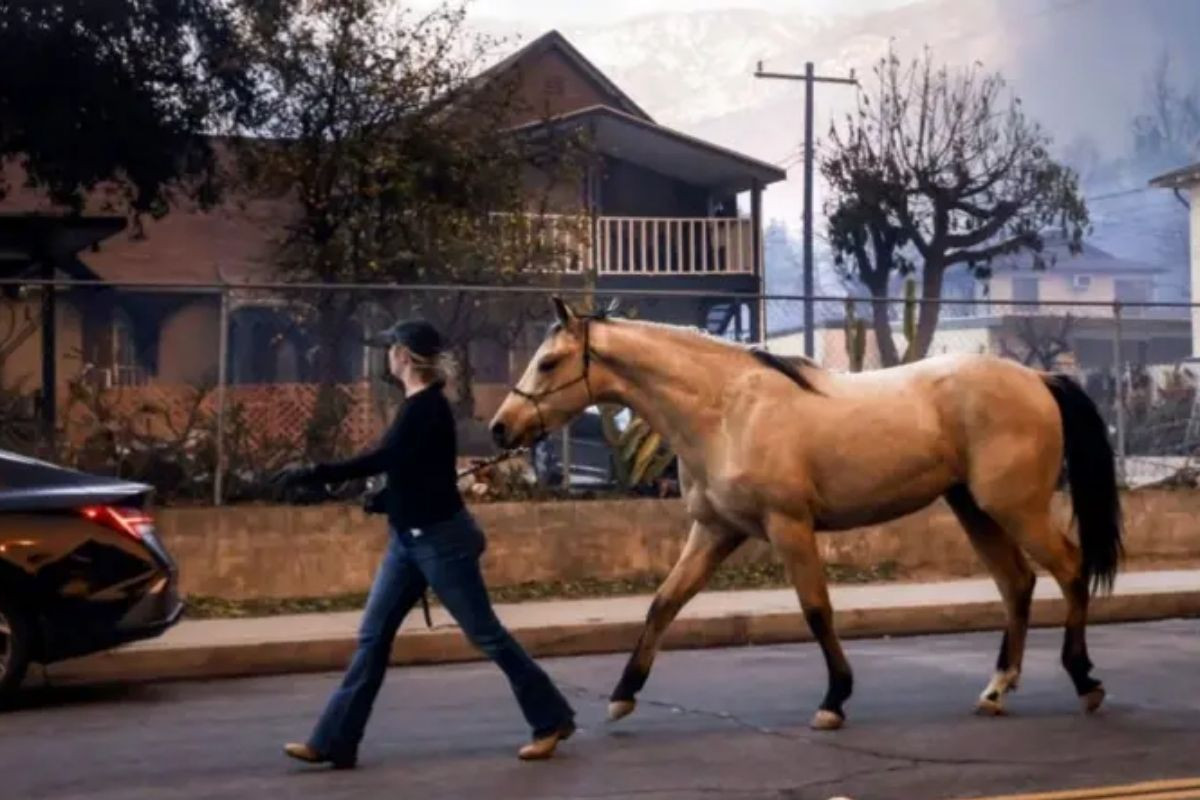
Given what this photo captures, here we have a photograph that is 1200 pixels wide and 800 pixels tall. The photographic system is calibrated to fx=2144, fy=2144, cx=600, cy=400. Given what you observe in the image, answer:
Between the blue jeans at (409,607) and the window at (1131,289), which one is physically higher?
the window at (1131,289)

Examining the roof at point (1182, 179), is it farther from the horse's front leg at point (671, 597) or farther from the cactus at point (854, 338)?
the horse's front leg at point (671, 597)

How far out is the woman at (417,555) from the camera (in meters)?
8.83

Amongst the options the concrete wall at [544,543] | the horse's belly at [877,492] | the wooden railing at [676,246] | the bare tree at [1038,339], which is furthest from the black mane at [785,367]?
the wooden railing at [676,246]

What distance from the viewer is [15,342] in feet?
51.1

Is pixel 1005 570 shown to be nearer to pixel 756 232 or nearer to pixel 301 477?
pixel 301 477

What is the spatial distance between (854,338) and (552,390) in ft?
27.4

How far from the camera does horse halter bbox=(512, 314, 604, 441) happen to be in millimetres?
9945

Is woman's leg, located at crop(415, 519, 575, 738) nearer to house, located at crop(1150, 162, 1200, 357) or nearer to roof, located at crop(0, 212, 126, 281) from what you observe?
roof, located at crop(0, 212, 126, 281)

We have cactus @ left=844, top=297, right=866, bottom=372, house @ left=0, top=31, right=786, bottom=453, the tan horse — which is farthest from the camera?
cactus @ left=844, top=297, right=866, bottom=372

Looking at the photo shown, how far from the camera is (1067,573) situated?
33.8 feet

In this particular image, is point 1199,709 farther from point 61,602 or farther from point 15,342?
point 15,342

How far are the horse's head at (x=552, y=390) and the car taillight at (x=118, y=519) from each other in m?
2.47

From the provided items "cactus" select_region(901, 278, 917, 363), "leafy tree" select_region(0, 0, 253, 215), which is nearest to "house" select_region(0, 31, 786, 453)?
"leafy tree" select_region(0, 0, 253, 215)

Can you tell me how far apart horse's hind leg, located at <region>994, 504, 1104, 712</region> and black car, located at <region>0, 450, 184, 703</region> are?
451 centimetres
